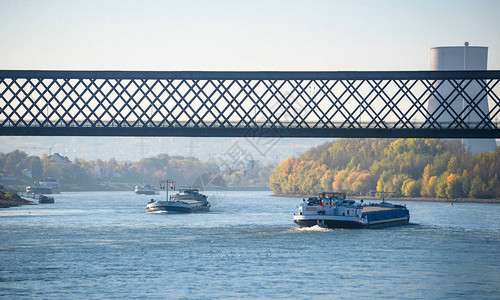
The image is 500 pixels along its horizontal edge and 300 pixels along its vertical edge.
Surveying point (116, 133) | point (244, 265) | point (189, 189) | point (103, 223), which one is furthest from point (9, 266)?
point (189, 189)

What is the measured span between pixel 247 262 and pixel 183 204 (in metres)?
82.5

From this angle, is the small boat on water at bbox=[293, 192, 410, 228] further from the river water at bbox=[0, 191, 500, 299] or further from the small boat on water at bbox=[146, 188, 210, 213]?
the small boat on water at bbox=[146, 188, 210, 213]

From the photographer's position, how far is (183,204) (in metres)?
153

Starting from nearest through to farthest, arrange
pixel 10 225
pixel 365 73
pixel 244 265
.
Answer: pixel 244 265, pixel 365 73, pixel 10 225

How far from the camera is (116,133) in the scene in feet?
327

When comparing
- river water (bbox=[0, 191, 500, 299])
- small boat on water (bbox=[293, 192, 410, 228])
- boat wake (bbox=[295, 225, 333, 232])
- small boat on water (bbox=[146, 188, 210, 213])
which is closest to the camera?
river water (bbox=[0, 191, 500, 299])

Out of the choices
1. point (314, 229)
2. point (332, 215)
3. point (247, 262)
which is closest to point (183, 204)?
point (332, 215)

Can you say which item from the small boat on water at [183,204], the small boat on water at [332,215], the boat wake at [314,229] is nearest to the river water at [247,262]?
the boat wake at [314,229]

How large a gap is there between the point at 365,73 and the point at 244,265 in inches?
1445

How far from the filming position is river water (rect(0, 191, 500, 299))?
56812 mm

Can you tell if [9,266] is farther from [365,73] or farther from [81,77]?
[365,73]

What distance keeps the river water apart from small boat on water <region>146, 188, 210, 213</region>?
1534 inches

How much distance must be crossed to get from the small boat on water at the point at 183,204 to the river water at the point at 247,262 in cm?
3896

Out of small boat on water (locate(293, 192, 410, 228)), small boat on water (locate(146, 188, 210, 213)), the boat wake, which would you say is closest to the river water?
the boat wake
